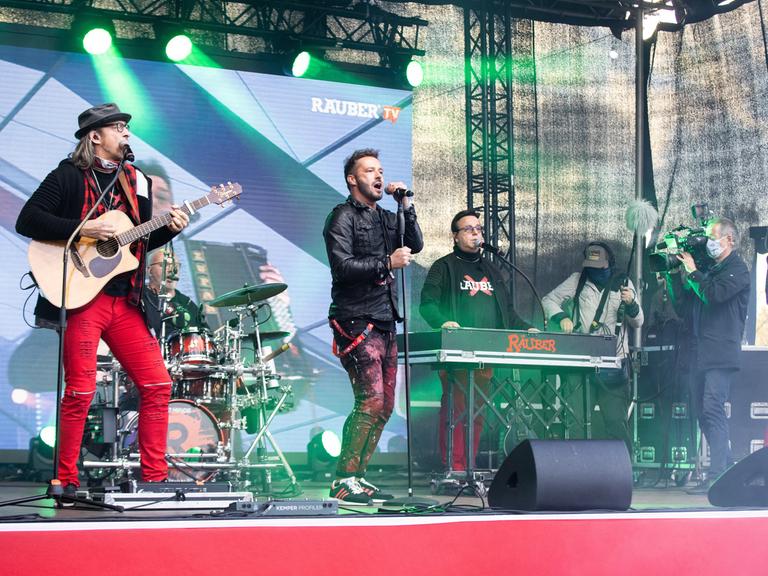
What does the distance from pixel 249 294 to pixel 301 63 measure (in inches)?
115

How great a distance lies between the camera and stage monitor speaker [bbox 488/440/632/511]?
13.1 ft

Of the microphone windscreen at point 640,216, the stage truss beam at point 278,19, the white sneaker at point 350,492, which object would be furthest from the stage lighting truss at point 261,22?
the white sneaker at point 350,492

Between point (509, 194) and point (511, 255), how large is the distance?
56cm

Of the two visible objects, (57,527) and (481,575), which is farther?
(481,575)

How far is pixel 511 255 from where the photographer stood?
8.93 m

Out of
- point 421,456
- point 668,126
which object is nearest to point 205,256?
point 421,456

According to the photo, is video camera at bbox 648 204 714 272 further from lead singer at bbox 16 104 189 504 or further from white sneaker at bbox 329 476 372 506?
lead singer at bbox 16 104 189 504

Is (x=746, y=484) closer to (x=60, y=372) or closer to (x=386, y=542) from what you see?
(x=386, y=542)

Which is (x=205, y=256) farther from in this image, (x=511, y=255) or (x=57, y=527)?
(x=57, y=527)

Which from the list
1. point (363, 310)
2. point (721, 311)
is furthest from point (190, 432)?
point (721, 311)

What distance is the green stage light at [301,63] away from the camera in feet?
28.7

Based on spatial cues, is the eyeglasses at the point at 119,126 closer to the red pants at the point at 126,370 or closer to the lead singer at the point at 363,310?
the red pants at the point at 126,370

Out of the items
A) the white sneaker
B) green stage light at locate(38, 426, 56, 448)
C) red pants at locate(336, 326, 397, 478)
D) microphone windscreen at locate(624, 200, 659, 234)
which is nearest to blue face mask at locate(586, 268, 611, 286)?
microphone windscreen at locate(624, 200, 659, 234)

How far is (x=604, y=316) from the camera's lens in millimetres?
8172
